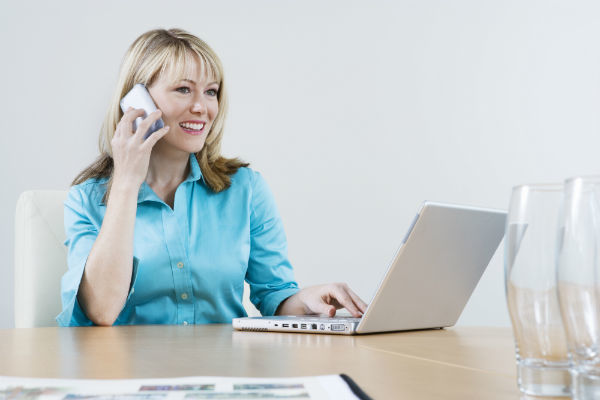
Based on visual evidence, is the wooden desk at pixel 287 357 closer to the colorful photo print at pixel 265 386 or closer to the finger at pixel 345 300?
the colorful photo print at pixel 265 386

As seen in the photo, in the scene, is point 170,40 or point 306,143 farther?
point 306,143

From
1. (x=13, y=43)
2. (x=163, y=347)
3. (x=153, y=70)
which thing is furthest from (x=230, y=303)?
(x=13, y=43)

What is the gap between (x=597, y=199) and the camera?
18.3 inches

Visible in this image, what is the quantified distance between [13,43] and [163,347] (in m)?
2.17

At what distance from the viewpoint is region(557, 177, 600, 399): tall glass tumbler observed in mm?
462

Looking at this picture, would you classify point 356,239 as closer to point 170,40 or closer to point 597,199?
point 170,40

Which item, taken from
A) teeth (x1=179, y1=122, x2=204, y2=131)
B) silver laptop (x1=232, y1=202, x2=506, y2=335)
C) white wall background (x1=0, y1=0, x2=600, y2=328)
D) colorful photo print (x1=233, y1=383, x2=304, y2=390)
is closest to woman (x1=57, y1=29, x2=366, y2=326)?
teeth (x1=179, y1=122, x2=204, y2=131)

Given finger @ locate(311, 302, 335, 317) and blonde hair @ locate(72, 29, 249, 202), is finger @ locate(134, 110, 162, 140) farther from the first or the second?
finger @ locate(311, 302, 335, 317)

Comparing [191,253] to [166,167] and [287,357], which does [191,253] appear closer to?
[166,167]

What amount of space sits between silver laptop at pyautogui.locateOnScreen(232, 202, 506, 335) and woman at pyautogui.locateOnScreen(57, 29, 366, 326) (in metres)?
0.27

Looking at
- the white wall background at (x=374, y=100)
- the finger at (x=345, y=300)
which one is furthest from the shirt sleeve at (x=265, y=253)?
the white wall background at (x=374, y=100)

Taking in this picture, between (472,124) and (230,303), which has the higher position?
(472,124)

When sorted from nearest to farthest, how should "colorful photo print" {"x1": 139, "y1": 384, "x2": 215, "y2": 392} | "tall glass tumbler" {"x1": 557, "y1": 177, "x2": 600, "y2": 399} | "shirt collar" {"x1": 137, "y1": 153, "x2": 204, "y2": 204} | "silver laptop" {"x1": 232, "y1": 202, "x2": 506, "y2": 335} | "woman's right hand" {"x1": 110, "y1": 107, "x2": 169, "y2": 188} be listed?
"tall glass tumbler" {"x1": 557, "y1": 177, "x2": 600, "y2": 399}
"colorful photo print" {"x1": 139, "y1": 384, "x2": 215, "y2": 392}
"silver laptop" {"x1": 232, "y1": 202, "x2": 506, "y2": 335}
"woman's right hand" {"x1": 110, "y1": 107, "x2": 169, "y2": 188}
"shirt collar" {"x1": 137, "y1": 153, "x2": 204, "y2": 204}

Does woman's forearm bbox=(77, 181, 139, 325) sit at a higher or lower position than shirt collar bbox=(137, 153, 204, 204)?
lower
